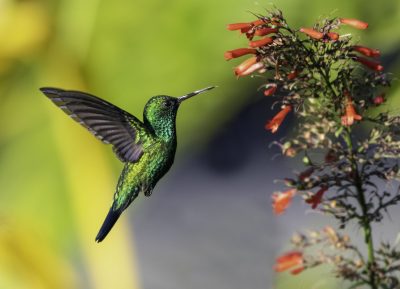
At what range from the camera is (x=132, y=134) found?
196 cm

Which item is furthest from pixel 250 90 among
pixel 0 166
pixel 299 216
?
pixel 0 166

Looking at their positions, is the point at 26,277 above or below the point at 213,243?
below

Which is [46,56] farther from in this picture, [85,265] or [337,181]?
[337,181]

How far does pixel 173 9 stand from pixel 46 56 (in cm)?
69

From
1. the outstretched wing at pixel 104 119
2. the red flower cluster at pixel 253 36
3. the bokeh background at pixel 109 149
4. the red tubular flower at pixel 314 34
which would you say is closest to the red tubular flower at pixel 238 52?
the red flower cluster at pixel 253 36

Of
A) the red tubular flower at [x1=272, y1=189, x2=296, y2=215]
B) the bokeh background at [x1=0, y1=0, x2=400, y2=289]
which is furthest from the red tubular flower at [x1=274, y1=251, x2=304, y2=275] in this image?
the bokeh background at [x1=0, y1=0, x2=400, y2=289]

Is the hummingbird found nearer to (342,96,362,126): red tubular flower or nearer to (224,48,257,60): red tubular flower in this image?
(224,48,257,60): red tubular flower

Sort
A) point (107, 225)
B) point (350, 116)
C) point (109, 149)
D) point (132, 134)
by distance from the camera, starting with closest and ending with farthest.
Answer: point (350, 116) → point (107, 225) → point (132, 134) → point (109, 149)

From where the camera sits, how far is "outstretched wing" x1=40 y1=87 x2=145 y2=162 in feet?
6.06

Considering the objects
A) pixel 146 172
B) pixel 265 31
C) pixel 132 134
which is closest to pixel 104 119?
pixel 132 134

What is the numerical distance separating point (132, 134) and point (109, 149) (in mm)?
2189

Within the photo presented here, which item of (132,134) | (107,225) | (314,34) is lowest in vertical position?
(107,225)

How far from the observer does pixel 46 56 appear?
4.27 m

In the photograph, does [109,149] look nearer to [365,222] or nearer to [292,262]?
[292,262]
